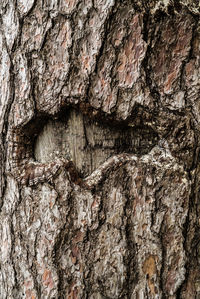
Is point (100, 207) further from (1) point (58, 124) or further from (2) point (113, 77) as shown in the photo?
(2) point (113, 77)

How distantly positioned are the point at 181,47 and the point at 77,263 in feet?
2.81

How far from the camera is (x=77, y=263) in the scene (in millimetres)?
1134

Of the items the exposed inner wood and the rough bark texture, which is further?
the exposed inner wood

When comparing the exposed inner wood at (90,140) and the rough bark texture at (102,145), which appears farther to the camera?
the exposed inner wood at (90,140)

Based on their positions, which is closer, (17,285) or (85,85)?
(85,85)

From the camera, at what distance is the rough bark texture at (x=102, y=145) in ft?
3.46

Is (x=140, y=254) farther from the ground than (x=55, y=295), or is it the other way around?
(x=140, y=254)

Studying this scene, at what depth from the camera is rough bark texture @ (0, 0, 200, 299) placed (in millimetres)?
1054

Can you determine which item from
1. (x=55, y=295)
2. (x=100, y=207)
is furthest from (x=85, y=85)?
(x=55, y=295)

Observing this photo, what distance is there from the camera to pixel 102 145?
1168 mm

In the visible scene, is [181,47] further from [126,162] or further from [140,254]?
[140,254]

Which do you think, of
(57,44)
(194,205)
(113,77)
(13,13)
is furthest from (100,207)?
(13,13)

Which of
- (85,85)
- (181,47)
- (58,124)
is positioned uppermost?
(181,47)

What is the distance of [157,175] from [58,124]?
0.42 meters
